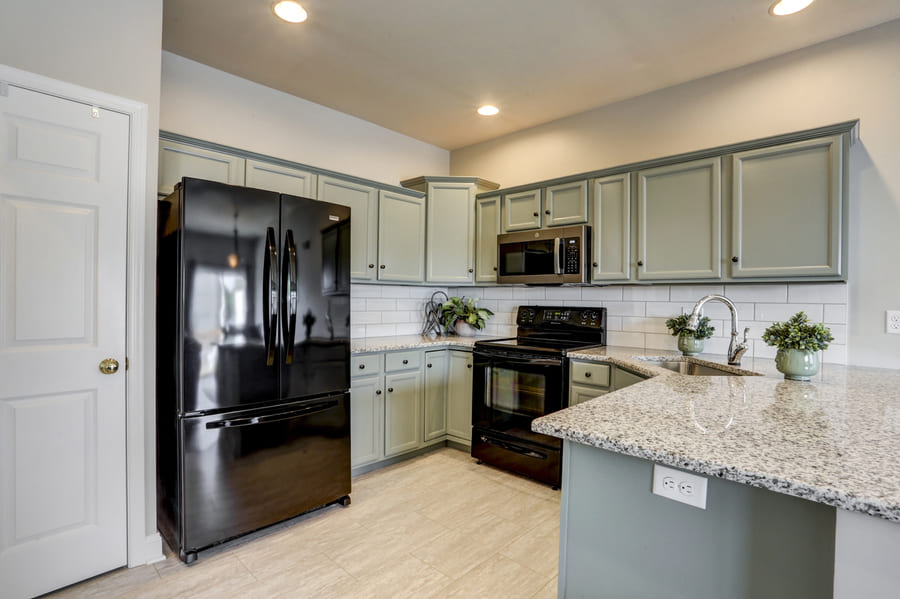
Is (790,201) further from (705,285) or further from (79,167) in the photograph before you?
(79,167)

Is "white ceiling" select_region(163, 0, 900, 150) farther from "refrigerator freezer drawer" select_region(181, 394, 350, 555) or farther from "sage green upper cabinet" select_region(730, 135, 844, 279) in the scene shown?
"refrigerator freezer drawer" select_region(181, 394, 350, 555)

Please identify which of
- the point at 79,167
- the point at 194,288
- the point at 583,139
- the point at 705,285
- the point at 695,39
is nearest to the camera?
the point at 79,167

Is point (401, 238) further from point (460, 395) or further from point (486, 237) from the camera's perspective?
point (460, 395)

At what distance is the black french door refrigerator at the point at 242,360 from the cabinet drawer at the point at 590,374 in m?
1.45

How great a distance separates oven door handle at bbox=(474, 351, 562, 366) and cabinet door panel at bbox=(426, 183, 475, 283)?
775mm

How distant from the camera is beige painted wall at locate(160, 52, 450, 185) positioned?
2680 mm

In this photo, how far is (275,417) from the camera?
2244 mm

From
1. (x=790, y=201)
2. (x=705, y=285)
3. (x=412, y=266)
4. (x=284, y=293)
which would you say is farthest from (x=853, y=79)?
(x=284, y=293)

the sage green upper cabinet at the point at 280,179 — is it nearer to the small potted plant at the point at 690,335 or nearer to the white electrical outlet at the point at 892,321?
the small potted plant at the point at 690,335

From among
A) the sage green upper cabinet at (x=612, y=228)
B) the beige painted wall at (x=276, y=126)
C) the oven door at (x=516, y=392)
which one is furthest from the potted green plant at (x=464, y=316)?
the beige painted wall at (x=276, y=126)

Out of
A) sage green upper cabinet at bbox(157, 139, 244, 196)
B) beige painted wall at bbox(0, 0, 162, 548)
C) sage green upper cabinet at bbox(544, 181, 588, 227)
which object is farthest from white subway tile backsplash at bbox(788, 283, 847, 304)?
beige painted wall at bbox(0, 0, 162, 548)

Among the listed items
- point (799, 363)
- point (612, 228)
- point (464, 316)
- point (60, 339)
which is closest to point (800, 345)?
point (799, 363)

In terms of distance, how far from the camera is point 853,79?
2.36m

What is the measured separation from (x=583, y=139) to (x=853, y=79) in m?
1.54
